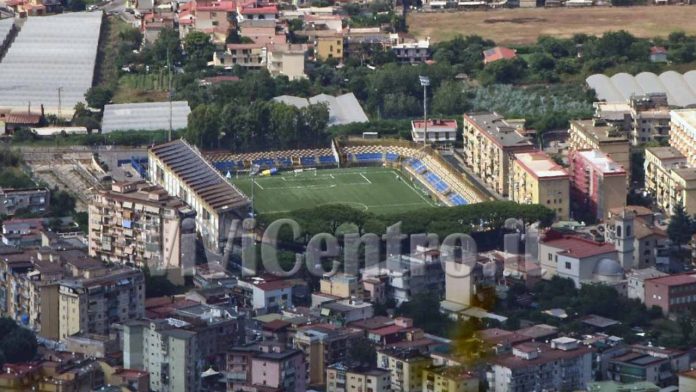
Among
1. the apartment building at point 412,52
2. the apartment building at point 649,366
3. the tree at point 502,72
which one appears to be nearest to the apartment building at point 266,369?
the apartment building at point 649,366

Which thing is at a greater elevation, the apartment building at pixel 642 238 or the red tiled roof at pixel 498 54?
the red tiled roof at pixel 498 54

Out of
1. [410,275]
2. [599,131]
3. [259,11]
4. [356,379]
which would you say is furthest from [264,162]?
[356,379]

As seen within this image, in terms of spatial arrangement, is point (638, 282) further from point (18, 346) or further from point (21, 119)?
point (21, 119)

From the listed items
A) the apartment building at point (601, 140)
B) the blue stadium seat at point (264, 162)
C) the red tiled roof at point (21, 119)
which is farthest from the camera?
the red tiled roof at point (21, 119)

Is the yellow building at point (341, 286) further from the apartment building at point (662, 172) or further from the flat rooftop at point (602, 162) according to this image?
the apartment building at point (662, 172)

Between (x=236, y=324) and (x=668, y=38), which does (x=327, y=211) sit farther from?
(x=668, y=38)

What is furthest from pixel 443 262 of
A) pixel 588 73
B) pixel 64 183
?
pixel 588 73

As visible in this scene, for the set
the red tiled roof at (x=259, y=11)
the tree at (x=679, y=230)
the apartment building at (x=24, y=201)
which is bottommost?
the tree at (x=679, y=230)

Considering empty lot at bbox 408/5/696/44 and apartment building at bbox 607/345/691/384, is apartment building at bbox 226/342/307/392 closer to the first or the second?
apartment building at bbox 607/345/691/384
